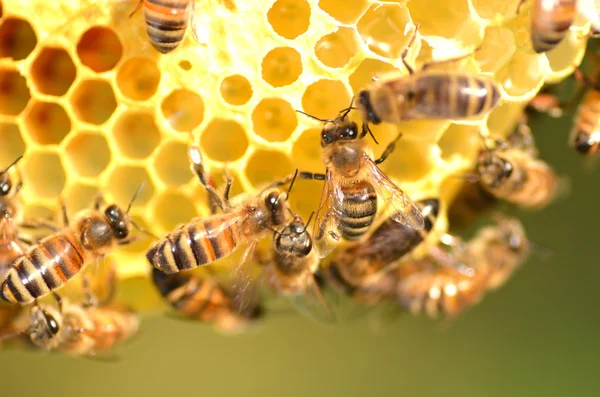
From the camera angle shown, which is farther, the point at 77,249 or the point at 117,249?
the point at 117,249

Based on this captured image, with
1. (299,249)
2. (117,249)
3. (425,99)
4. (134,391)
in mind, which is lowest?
(134,391)

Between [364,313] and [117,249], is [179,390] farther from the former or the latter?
[117,249]

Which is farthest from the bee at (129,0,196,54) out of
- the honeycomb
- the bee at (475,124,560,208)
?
the bee at (475,124,560,208)

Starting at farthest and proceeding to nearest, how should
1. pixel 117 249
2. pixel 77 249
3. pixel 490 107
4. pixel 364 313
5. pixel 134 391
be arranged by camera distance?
pixel 134 391 < pixel 364 313 < pixel 117 249 < pixel 77 249 < pixel 490 107

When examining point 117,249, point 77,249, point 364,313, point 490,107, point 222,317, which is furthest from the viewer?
point 364,313

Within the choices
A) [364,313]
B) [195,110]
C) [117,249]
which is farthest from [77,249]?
[364,313]

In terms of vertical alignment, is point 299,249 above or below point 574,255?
above

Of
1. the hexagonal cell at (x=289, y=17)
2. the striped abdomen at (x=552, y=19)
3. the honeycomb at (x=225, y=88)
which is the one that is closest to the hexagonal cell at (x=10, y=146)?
the honeycomb at (x=225, y=88)

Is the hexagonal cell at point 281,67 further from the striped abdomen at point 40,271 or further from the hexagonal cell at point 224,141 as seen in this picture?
the striped abdomen at point 40,271
